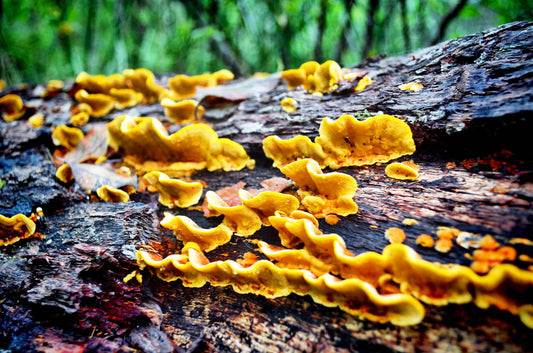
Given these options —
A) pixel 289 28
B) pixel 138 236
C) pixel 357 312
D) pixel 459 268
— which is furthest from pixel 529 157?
pixel 289 28

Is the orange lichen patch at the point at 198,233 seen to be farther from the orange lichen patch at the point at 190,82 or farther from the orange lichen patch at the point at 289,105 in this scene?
the orange lichen patch at the point at 190,82

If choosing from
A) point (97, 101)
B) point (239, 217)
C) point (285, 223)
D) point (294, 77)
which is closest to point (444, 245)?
point (285, 223)

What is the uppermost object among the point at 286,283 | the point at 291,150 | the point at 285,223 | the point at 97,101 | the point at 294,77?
the point at 97,101

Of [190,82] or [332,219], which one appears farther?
[190,82]

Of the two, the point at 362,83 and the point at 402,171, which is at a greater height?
the point at 362,83

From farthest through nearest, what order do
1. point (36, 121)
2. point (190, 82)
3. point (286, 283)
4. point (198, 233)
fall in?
point (36, 121)
point (190, 82)
point (198, 233)
point (286, 283)

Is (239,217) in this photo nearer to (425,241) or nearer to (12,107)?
(425,241)
